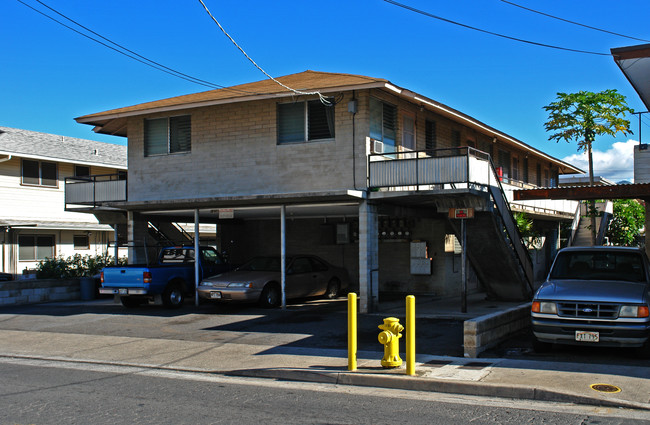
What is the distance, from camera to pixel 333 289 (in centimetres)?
1958

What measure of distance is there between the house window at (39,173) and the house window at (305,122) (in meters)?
15.1

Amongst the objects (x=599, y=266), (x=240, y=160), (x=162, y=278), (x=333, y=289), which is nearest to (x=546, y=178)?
(x=333, y=289)

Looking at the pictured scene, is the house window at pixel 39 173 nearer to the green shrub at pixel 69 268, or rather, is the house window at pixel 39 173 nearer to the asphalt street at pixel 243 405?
the green shrub at pixel 69 268

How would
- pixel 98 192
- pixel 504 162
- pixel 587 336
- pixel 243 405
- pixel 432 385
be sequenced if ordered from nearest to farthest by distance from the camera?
pixel 243 405, pixel 432 385, pixel 587 336, pixel 98 192, pixel 504 162

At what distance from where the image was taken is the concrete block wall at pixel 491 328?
9773 mm

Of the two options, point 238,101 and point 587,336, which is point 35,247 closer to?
point 238,101

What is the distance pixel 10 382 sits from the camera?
8.71 metres

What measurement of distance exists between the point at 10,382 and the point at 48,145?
886 inches

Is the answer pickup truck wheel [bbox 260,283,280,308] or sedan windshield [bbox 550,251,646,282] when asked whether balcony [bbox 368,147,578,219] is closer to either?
pickup truck wheel [bbox 260,283,280,308]

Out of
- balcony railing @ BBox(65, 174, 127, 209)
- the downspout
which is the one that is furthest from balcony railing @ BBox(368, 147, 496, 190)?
balcony railing @ BBox(65, 174, 127, 209)

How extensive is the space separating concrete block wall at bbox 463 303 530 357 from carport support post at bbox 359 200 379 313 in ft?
15.0

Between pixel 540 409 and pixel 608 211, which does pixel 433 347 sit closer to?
pixel 540 409

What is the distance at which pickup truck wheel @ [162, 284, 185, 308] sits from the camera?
57.5 feet

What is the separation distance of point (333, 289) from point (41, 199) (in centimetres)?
1554
